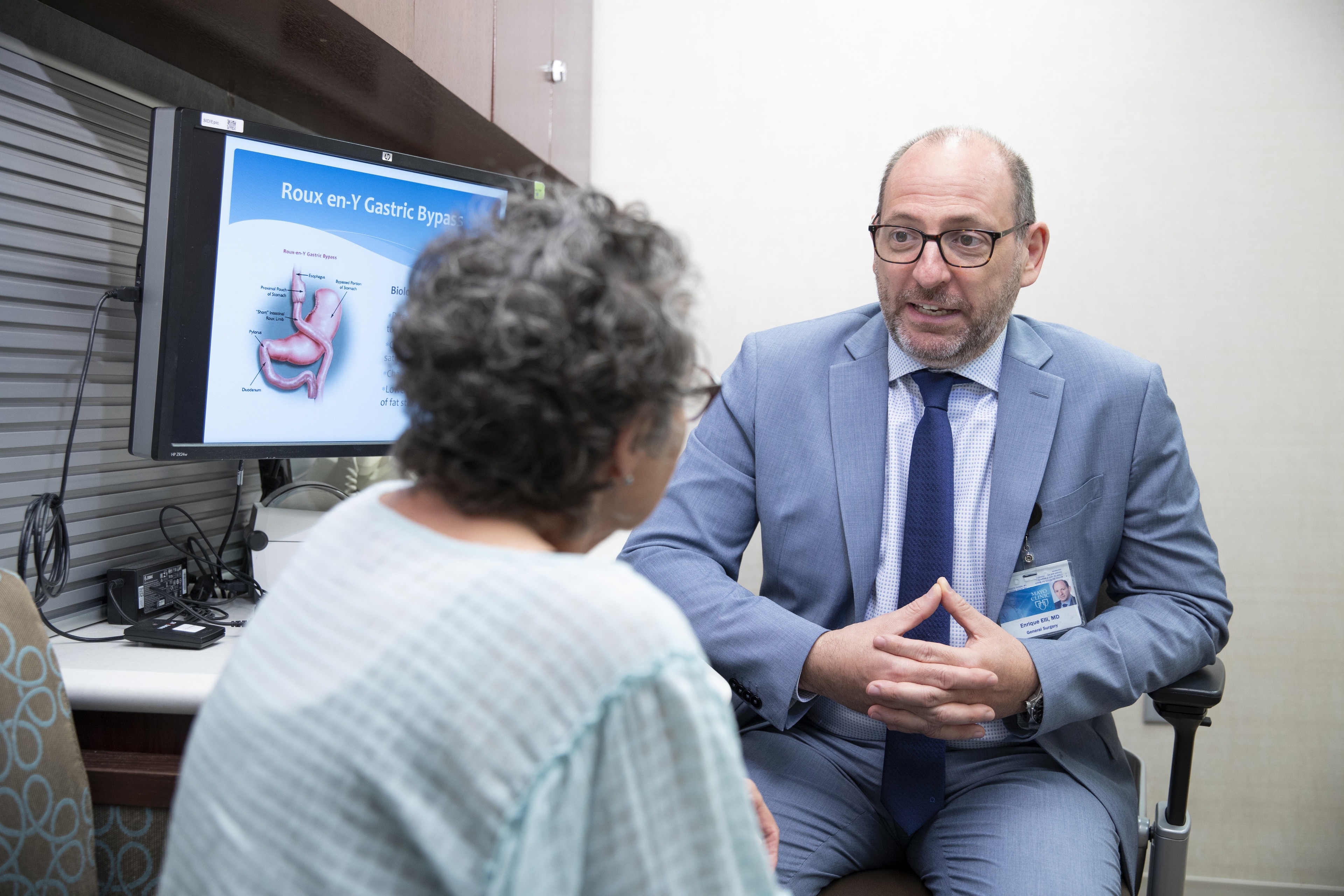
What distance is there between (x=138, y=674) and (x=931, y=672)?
94 cm

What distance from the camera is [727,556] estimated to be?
151 cm

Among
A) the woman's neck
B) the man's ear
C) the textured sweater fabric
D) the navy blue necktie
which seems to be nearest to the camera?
the textured sweater fabric

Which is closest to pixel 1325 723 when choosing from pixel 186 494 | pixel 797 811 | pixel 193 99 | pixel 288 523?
pixel 797 811

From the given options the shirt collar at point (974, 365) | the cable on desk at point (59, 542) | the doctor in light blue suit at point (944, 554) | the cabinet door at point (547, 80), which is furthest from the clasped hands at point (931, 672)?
the cabinet door at point (547, 80)

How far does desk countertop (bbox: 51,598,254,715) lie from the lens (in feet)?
3.28

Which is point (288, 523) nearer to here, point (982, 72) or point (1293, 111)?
point (982, 72)

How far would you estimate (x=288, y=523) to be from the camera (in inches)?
57.0

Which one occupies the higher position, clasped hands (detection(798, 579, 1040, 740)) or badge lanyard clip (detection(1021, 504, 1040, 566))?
badge lanyard clip (detection(1021, 504, 1040, 566))

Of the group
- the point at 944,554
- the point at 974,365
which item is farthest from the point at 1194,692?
the point at 974,365

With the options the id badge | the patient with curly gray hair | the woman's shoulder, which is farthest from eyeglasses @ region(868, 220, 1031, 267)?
the woman's shoulder

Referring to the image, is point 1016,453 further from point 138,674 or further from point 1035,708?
point 138,674

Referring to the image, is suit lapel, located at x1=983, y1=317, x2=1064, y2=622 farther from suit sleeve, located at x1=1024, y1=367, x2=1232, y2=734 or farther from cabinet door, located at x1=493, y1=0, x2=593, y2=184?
cabinet door, located at x1=493, y1=0, x2=593, y2=184

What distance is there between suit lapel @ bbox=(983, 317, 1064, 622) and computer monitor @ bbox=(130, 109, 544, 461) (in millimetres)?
787

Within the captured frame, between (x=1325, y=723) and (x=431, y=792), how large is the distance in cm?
260
